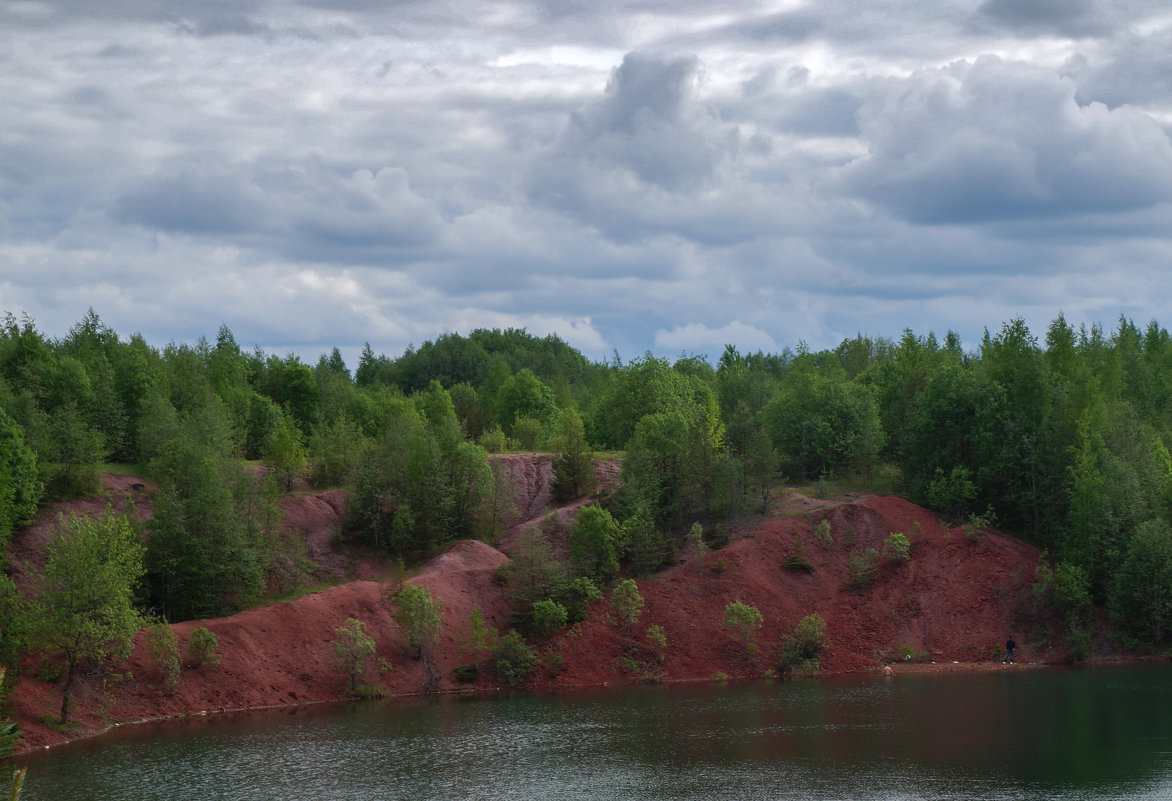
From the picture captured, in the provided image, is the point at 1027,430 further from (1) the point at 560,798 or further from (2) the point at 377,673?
(1) the point at 560,798

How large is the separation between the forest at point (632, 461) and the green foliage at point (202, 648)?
4.99 metres

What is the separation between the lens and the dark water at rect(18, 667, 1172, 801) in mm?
40625

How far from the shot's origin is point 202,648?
2502 inches

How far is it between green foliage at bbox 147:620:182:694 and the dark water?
4.57m

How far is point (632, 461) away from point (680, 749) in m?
39.7

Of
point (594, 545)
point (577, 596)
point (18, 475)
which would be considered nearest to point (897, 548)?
point (594, 545)

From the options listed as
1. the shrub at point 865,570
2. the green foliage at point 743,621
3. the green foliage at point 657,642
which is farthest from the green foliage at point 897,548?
the green foliage at point 657,642

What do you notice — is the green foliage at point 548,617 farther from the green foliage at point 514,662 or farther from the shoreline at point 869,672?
the shoreline at point 869,672

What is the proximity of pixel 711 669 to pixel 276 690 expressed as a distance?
93.4 feet

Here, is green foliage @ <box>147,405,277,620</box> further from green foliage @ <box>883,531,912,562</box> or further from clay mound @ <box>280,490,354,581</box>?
green foliage @ <box>883,531,912,562</box>

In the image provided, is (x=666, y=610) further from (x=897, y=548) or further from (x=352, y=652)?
(x=352, y=652)

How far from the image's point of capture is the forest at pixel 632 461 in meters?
71.6

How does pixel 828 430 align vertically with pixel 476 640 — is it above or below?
above

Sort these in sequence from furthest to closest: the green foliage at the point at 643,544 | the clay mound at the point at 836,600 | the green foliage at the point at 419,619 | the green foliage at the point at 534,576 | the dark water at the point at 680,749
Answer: the green foliage at the point at 643,544
the green foliage at the point at 534,576
the clay mound at the point at 836,600
the green foliage at the point at 419,619
the dark water at the point at 680,749
